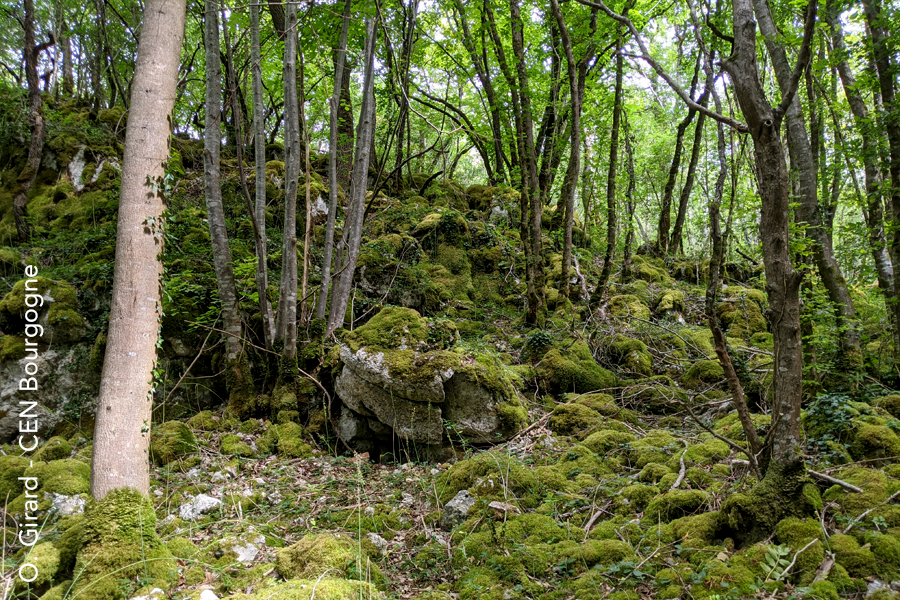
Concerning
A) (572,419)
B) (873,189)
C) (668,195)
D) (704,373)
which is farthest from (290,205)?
(668,195)

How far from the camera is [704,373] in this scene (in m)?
6.39

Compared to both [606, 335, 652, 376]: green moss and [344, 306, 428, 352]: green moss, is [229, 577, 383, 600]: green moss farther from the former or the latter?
[606, 335, 652, 376]: green moss

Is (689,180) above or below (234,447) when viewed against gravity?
above

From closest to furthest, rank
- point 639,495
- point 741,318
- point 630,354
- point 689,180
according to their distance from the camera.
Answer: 1. point 639,495
2. point 630,354
3. point 741,318
4. point 689,180

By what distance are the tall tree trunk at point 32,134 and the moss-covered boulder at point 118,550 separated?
8.69m

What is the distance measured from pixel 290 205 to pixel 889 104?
22.5 ft

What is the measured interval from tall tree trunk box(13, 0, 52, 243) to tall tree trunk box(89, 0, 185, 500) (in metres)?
8.09

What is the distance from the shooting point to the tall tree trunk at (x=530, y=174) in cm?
763

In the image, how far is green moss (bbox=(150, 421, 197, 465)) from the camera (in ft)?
16.3

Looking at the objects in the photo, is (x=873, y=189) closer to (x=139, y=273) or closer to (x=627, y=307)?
(x=627, y=307)

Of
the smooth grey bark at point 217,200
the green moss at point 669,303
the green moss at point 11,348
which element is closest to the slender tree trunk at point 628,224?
the green moss at point 669,303

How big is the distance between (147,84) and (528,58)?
11250 mm

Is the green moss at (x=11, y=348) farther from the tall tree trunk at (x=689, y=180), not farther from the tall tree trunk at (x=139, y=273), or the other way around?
the tall tree trunk at (x=689, y=180)

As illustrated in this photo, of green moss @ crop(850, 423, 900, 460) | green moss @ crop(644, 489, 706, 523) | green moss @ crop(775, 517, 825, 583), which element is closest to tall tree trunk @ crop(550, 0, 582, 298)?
green moss @ crop(850, 423, 900, 460)
